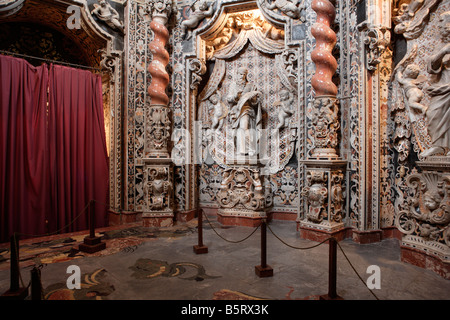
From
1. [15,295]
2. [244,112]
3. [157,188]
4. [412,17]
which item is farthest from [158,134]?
[412,17]

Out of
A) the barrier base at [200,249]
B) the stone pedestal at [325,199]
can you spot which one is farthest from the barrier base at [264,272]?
the stone pedestal at [325,199]

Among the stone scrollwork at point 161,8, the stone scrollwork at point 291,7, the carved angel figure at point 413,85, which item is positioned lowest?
the carved angel figure at point 413,85

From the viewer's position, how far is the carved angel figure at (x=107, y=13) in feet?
19.8

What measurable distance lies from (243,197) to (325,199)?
1726mm

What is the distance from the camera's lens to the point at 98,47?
6.50 m

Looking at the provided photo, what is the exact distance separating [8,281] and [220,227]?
3428 millimetres

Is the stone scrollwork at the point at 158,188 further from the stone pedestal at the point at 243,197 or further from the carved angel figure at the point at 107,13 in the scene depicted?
the carved angel figure at the point at 107,13

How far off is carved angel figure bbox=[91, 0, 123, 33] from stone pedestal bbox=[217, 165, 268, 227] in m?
3.86

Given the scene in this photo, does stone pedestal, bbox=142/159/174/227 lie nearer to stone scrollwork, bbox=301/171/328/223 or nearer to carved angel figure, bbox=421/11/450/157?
stone scrollwork, bbox=301/171/328/223

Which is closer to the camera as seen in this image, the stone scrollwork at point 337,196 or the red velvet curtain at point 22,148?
the stone scrollwork at point 337,196

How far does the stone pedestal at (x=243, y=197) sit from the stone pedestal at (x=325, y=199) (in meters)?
1.18

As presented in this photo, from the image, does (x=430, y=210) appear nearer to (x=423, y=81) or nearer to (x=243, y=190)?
(x=423, y=81)

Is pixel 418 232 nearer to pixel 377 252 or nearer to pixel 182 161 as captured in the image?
pixel 377 252

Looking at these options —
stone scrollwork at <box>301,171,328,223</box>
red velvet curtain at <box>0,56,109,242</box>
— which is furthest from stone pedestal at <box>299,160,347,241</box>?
red velvet curtain at <box>0,56,109,242</box>
